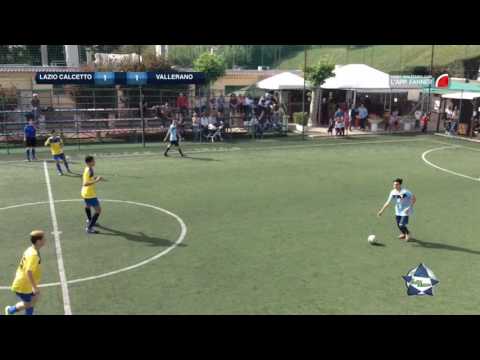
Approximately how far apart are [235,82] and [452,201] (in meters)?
38.5

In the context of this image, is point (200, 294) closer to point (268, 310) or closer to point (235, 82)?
point (268, 310)

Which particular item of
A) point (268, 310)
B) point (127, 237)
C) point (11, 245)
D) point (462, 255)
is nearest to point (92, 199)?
point (127, 237)

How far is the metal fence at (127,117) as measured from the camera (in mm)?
27562

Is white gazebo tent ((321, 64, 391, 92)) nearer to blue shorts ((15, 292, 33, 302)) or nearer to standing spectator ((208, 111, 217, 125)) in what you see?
standing spectator ((208, 111, 217, 125))

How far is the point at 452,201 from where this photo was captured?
16453 millimetres

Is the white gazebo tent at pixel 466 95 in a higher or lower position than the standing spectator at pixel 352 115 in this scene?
higher

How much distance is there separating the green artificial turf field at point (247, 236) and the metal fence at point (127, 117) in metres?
5.44

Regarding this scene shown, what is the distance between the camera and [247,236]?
12859mm

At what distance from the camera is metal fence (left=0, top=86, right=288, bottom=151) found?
27562 millimetres

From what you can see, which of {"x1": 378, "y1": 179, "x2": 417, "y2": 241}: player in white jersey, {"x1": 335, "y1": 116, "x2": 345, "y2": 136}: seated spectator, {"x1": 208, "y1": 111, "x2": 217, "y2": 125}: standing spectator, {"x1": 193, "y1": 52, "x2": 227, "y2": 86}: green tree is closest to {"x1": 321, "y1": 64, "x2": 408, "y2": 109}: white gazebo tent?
{"x1": 335, "y1": 116, "x2": 345, "y2": 136}: seated spectator

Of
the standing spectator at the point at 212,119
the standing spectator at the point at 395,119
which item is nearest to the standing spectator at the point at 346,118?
the standing spectator at the point at 395,119

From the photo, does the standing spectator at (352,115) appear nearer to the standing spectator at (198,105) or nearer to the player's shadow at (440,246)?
the standing spectator at (198,105)

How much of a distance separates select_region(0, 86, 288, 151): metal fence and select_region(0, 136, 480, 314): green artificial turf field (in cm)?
544

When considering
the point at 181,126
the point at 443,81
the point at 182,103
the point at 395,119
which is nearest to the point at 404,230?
the point at 181,126
